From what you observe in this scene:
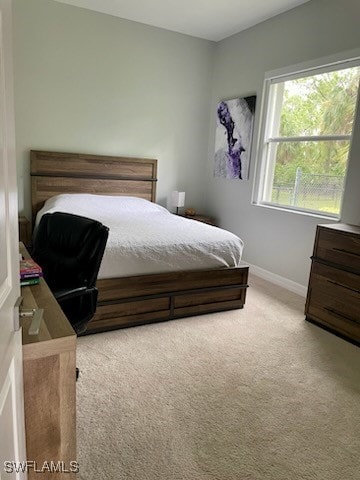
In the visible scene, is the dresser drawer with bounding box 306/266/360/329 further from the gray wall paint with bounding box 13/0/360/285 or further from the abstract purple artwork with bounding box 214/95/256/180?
the abstract purple artwork with bounding box 214/95/256/180

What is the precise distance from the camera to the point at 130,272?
2656 mm

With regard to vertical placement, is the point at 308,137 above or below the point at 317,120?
below

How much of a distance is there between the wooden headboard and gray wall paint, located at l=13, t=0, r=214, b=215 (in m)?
0.13

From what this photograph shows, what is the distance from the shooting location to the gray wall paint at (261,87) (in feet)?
10.5

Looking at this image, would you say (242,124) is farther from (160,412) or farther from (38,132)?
(160,412)

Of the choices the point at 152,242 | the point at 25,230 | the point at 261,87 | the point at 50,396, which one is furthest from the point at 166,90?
the point at 50,396

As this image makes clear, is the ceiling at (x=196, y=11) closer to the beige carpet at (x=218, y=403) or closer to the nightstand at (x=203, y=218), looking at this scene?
the nightstand at (x=203, y=218)

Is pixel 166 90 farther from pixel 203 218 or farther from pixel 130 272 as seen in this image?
pixel 130 272

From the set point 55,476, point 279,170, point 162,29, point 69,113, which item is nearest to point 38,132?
point 69,113

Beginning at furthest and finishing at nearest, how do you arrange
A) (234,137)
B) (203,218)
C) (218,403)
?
1. (203,218)
2. (234,137)
3. (218,403)

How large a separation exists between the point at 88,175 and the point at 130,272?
2.02 meters

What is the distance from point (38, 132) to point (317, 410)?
383 centimetres

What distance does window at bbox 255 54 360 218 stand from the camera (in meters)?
3.33

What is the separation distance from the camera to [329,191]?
3.51 metres
